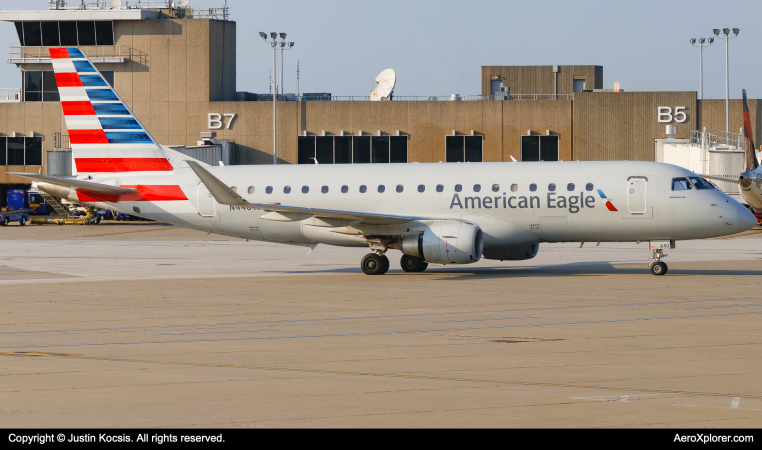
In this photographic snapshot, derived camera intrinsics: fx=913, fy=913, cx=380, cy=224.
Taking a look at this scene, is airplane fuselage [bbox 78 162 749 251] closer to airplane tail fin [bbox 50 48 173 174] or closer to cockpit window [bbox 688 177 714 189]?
cockpit window [bbox 688 177 714 189]

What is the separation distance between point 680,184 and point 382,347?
57.9 feet

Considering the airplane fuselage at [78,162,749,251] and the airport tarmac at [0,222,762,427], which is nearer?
the airport tarmac at [0,222,762,427]

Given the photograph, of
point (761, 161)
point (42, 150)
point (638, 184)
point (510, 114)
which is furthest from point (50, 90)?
point (638, 184)

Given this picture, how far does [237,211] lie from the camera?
3434 cm

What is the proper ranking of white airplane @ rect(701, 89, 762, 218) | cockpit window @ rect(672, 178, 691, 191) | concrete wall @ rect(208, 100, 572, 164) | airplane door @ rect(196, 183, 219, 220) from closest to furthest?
1. cockpit window @ rect(672, 178, 691, 191)
2. airplane door @ rect(196, 183, 219, 220)
3. white airplane @ rect(701, 89, 762, 218)
4. concrete wall @ rect(208, 100, 572, 164)

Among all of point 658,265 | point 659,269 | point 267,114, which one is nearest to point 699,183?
point 658,265

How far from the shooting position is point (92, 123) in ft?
118

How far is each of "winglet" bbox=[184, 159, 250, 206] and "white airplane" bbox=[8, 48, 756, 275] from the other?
6cm

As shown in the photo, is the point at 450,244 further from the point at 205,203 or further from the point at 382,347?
the point at 382,347

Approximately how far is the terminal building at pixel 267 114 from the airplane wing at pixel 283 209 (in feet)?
161

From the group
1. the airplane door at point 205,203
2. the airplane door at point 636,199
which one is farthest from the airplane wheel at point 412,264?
the airplane door at point 636,199

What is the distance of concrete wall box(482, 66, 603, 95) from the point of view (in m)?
115

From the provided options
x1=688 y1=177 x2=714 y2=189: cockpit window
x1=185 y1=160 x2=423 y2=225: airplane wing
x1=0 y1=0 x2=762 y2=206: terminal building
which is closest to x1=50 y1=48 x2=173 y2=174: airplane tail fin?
x1=185 y1=160 x2=423 y2=225: airplane wing
